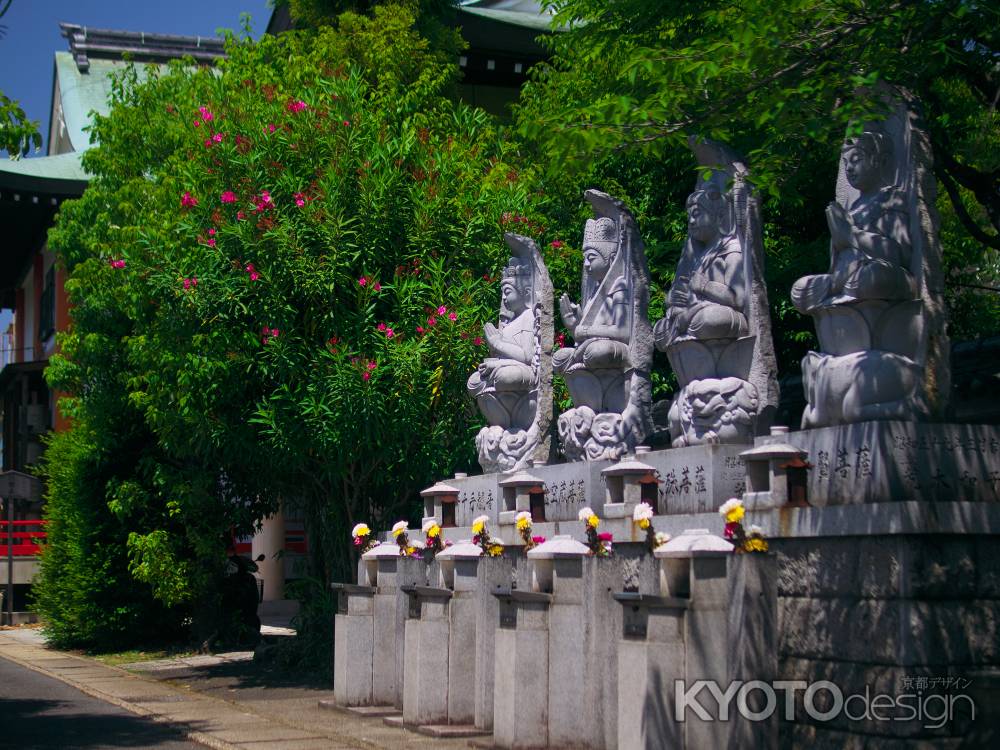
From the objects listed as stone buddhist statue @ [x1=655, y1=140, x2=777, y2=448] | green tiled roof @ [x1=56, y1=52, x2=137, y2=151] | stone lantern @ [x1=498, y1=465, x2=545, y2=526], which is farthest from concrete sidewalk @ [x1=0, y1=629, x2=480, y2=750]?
green tiled roof @ [x1=56, y1=52, x2=137, y2=151]

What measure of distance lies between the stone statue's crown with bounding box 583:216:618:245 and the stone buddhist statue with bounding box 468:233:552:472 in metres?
1.23

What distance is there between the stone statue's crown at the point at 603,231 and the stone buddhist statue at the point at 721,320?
168 cm

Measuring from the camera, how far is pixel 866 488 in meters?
8.65

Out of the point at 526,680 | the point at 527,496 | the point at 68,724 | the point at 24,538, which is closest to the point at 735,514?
the point at 526,680

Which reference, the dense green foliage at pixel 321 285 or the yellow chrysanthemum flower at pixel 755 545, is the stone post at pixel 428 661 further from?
the yellow chrysanthemum flower at pixel 755 545

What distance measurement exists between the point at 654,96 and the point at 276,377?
8.20 metres

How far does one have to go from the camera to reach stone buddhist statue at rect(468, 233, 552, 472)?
14195 mm

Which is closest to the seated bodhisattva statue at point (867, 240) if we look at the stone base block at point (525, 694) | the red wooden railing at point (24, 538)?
the stone base block at point (525, 694)

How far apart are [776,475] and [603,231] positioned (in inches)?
183

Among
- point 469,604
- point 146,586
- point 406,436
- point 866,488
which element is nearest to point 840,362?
point 866,488

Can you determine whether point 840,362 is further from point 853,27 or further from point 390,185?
point 390,185

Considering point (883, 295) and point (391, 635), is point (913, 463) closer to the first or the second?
point (883, 295)

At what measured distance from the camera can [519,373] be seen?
14352 millimetres

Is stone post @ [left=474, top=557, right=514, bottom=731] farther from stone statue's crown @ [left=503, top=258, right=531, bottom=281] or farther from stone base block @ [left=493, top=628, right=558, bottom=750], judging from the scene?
→ stone statue's crown @ [left=503, top=258, right=531, bottom=281]
